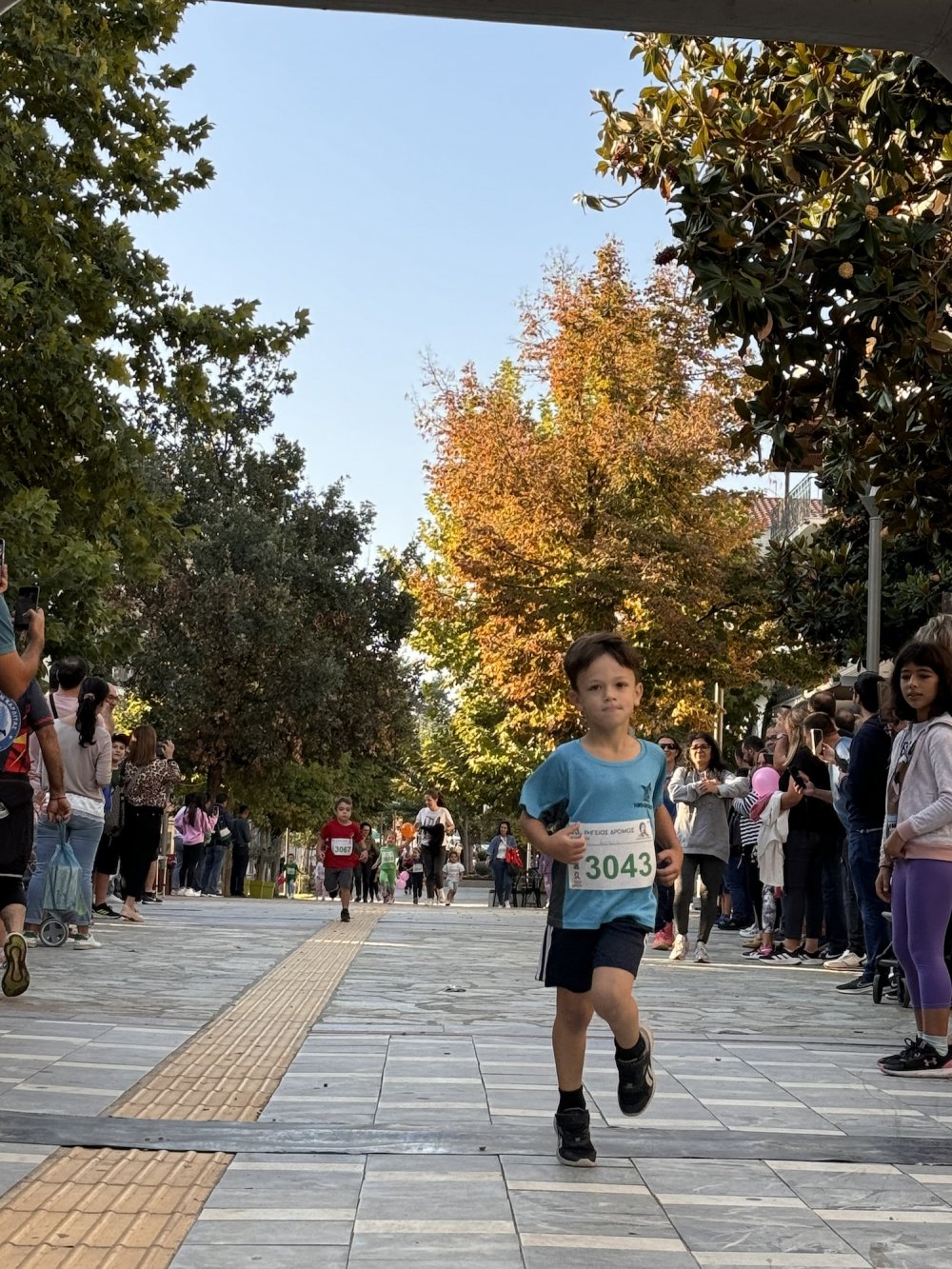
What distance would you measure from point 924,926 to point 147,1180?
3.97 metres

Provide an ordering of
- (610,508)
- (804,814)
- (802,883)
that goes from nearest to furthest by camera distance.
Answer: (804,814)
(802,883)
(610,508)

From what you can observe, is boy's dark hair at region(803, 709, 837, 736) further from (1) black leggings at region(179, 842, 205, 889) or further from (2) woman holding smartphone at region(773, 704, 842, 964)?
(1) black leggings at region(179, 842, 205, 889)

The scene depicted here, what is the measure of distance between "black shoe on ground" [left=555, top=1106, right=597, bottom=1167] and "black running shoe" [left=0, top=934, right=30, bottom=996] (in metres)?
3.95

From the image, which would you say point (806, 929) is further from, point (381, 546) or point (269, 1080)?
point (381, 546)

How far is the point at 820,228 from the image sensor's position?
9.81 metres

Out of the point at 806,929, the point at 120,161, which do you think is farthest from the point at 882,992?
the point at 120,161

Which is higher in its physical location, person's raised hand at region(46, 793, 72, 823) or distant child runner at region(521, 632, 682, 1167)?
person's raised hand at region(46, 793, 72, 823)

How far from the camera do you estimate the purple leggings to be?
7566 mm

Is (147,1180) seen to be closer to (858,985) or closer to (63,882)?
(858,985)

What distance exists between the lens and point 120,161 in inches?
792

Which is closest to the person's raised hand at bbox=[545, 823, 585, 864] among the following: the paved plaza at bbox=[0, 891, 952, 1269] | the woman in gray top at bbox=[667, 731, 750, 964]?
the paved plaza at bbox=[0, 891, 952, 1269]

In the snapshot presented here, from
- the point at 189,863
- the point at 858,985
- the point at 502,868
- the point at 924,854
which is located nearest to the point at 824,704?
the point at 858,985

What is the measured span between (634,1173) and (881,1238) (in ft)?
3.02

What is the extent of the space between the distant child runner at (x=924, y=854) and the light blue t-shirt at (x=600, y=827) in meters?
2.44
